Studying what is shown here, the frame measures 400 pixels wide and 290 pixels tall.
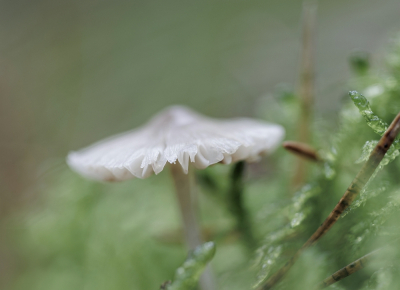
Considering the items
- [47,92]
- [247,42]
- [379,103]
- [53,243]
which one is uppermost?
[47,92]

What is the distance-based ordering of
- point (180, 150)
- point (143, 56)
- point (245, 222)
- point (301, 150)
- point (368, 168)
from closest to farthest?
1. point (368, 168)
2. point (180, 150)
3. point (301, 150)
4. point (245, 222)
5. point (143, 56)

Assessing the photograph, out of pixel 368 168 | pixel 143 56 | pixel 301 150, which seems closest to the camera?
pixel 368 168

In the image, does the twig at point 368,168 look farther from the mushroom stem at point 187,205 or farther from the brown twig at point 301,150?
the mushroom stem at point 187,205

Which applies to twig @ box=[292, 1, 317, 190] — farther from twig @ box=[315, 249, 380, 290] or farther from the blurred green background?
the blurred green background

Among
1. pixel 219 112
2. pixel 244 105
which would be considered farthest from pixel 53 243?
pixel 244 105

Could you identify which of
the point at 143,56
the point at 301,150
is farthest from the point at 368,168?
the point at 143,56

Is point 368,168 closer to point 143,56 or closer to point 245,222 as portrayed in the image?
point 245,222

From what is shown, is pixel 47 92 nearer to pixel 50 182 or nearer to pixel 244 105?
pixel 244 105
